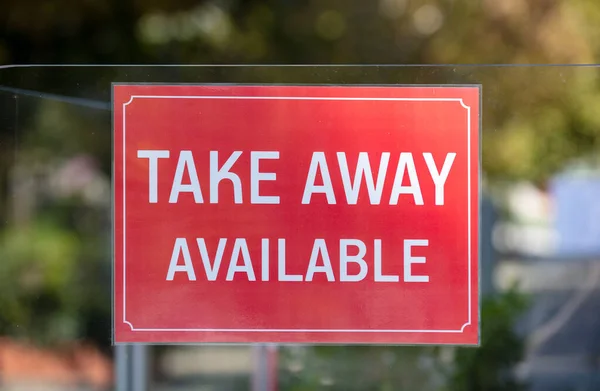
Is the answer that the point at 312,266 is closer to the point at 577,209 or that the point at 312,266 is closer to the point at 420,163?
the point at 420,163

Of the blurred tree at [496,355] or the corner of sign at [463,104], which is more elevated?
the corner of sign at [463,104]

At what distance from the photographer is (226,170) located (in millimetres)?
2287

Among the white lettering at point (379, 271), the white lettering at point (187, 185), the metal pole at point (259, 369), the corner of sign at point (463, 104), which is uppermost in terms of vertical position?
the corner of sign at point (463, 104)

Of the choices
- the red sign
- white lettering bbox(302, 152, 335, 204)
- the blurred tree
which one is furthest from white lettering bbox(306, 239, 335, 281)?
the blurred tree

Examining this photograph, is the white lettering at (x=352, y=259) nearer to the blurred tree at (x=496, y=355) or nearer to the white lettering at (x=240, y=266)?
the white lettering at (x=240, y=266)

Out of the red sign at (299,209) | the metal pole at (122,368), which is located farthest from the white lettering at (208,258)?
the metal pole at (122,368)

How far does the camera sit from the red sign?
2281 millimetres

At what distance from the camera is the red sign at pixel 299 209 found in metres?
2.28

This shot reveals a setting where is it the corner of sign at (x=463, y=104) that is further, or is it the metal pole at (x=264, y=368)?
the metal pole at (x=264, y=368)

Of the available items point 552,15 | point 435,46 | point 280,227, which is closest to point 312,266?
point 280,227

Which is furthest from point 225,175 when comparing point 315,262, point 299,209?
point 315,262

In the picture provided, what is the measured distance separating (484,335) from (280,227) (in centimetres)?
72

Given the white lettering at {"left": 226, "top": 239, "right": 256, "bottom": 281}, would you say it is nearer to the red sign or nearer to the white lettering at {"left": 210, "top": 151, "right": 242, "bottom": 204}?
the red sign

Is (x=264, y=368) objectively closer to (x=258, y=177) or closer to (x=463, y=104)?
(x=258, y=177)
